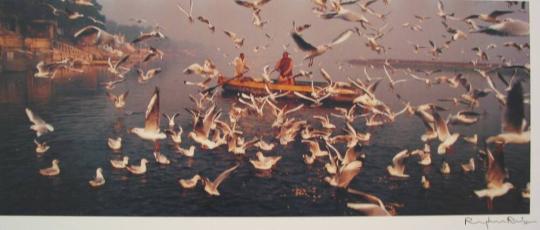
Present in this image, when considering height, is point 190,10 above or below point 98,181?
above

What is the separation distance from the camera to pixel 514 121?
19.5 ft

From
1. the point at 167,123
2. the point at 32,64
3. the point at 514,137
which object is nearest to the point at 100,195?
the point at 167,123

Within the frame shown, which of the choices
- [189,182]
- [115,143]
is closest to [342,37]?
[189,182]

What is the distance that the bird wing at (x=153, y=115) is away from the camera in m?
5.85

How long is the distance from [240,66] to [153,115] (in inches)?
52.7

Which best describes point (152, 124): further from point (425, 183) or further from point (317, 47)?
point (425, 183)

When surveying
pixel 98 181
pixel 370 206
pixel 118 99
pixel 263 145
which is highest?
pixel 118 99

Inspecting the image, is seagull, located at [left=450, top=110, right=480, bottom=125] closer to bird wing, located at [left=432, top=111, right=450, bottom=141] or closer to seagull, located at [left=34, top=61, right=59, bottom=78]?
bird wing, located at [left=432, top=111, right=450, bottom=141]

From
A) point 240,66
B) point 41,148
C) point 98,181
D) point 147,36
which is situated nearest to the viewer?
point 98,181

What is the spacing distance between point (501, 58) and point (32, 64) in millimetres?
6378

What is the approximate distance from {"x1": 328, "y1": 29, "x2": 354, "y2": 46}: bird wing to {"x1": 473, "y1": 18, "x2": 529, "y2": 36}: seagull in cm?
175

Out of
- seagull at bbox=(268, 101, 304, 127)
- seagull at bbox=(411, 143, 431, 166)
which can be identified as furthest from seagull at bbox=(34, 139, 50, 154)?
seagull at bbox=(411, 143, 431, 166)

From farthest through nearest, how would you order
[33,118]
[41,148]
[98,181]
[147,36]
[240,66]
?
[240,66]
[147,36]
[33,118]
[41,148]
[98,181]

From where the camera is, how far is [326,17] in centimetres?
602
